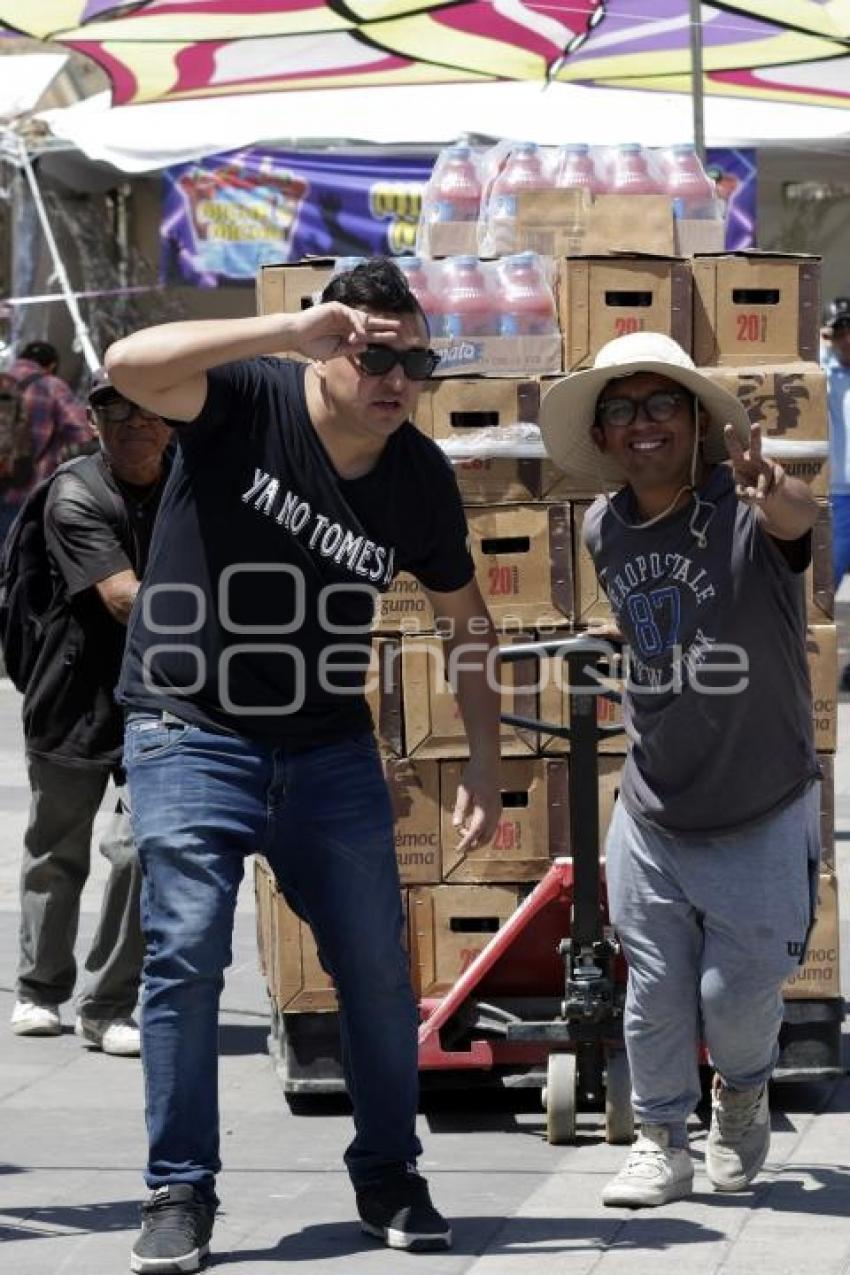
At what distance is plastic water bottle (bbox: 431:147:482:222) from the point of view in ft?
21.5

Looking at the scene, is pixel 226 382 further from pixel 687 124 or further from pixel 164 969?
pixel 687 124

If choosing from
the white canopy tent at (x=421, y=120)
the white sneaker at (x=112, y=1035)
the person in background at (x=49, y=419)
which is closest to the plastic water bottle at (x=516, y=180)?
the white sneaker at (x=112, y=1035)

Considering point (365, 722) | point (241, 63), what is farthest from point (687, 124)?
point (365, 722)

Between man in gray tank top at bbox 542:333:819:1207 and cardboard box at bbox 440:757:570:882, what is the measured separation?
926 millimetres

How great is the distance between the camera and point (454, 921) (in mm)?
6004

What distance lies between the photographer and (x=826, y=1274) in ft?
14.6

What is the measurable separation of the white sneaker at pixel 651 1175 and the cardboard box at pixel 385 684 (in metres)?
1.31

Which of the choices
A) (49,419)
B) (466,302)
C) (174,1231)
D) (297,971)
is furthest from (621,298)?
(49,419)

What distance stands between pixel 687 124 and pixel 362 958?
10.9 metres

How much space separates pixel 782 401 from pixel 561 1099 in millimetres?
1661

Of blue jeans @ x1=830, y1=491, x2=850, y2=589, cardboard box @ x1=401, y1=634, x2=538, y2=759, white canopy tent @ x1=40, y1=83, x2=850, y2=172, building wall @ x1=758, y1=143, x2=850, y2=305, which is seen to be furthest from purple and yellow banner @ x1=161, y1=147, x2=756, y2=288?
cardboard box @ x1=401, y1=634, x2=538, y2=759

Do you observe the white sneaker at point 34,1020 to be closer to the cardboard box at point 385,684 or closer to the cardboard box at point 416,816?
the cardboard box at point 416,816

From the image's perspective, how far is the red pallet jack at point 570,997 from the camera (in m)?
5.46

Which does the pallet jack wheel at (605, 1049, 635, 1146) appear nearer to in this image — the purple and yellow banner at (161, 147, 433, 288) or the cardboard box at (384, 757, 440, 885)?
the cardboard box at (384, 757, 440, 885)
